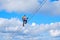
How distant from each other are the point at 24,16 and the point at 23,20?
1730mm

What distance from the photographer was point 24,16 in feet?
395

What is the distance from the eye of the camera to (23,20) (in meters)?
121
